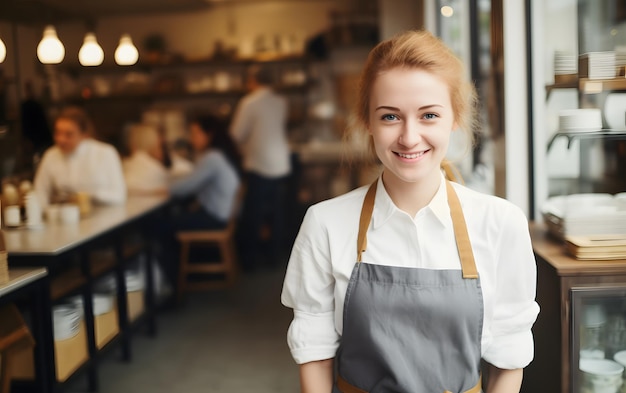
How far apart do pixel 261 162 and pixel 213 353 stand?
2.55m

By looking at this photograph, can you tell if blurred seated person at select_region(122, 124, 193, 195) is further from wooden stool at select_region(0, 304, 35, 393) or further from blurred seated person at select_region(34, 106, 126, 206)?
wooden stool at select_region(0, 304, 35, 393)

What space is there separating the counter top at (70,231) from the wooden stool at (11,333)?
0.36m

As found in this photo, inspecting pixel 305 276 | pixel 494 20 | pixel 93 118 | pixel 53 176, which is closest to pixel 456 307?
pixel 305 276

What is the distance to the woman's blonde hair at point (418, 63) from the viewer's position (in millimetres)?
1479

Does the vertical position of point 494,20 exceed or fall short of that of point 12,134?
it exceeds it

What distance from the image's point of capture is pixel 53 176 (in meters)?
4.72

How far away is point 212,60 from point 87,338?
5281 mm

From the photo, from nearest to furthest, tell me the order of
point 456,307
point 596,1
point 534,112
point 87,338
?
point 456,307 → point 596,1 → point 534,112 → point 87,338

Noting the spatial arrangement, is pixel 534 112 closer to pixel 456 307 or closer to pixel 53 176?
pixel 456 307

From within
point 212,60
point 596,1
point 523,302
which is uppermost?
point 212,60

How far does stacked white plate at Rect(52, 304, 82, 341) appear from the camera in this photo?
3375mm

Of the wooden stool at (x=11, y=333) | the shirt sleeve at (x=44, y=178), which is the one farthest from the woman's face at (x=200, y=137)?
the wooden stool at (x=11, y=333)

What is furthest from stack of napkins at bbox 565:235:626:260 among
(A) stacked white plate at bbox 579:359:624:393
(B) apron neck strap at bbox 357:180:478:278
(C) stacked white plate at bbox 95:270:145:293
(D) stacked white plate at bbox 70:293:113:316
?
(C) stacked white plate at bbox 95:270:145:293

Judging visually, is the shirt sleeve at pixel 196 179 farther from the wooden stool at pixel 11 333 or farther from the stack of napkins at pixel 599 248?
the stack of napkins at pixel 599 248
